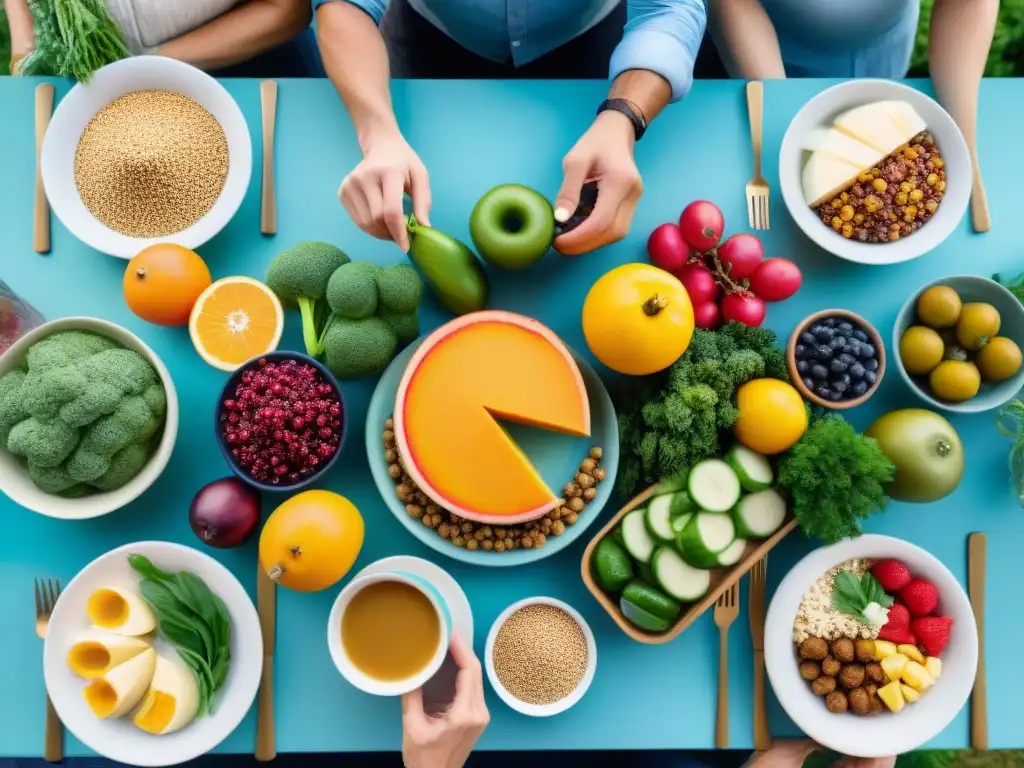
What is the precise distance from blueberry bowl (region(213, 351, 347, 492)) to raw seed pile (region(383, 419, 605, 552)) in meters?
0.11

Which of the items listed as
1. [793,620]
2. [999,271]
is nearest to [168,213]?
[793,620]

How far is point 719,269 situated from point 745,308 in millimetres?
79

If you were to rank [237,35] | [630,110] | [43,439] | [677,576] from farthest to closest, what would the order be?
[237,35] → [630,110] → [677,576] → [43,439]

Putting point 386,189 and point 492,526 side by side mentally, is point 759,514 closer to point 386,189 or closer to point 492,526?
point 492,526

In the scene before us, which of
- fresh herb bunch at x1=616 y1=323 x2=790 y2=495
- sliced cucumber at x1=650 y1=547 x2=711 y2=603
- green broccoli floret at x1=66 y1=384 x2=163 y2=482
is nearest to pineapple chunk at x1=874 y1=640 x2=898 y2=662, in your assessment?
sliced cucumber at x1=650 y1=547 x2=711 y2=603

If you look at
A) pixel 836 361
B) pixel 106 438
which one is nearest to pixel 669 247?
pixel 836 361

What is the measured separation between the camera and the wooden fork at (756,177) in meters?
1.24

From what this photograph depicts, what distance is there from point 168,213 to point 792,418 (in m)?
1.04

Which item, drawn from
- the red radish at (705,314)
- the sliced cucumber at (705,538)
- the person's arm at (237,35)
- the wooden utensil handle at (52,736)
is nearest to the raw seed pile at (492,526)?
the sliced cucumber at (705,538)

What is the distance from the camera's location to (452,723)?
39.4 inches

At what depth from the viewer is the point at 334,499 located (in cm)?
104

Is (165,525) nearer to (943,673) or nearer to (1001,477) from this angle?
(943,673)

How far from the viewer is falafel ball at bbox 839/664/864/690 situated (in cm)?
109

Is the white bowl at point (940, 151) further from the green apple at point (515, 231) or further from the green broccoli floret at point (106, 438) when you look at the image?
the green broccoli floret at point (106, 438)
